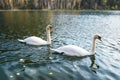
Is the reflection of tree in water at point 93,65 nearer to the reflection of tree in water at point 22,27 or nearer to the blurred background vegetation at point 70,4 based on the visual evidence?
the reflection of tree in water at point 22,27

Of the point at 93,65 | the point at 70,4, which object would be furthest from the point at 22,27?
the point at 70,4

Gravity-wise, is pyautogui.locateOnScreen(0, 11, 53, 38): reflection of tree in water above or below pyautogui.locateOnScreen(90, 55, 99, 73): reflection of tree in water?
below

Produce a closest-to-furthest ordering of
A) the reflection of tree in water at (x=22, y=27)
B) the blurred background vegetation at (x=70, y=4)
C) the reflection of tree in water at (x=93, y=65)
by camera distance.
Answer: the reflection of tree in water at (x=93, y=65)
the reflection of tree in water at (x=22, y=27)
the blurred background vegetation at (x=70, y=4)

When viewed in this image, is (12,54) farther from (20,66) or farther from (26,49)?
(20,66)

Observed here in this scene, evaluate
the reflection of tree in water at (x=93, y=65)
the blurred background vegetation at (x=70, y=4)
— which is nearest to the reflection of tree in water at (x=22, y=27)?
the reflection of tree in water at (x=93, y=65)

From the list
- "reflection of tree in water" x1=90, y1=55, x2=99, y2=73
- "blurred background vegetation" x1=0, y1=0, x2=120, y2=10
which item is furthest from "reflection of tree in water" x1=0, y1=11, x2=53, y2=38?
"blurred background vegetation" x1=0, y1=0, x2=120, y2=10

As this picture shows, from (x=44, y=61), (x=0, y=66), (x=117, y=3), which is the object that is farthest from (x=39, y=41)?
(x=117, y=3)

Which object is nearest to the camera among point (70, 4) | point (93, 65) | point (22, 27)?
point (93, 65)

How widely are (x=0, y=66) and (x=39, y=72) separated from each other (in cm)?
272

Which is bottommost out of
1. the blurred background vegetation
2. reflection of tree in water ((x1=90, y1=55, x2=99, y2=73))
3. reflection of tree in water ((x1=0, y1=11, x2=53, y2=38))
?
the blurred background vegetation

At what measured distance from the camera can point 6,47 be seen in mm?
18578

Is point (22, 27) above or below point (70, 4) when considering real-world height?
above

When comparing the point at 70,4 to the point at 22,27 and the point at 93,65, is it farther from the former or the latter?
the point at 93,65

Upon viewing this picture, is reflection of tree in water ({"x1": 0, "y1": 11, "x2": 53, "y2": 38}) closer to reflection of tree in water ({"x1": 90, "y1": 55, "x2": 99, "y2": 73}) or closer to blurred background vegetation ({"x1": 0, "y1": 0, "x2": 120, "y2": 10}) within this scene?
reflection of tree in water ({"x1": 90, "y1": 55, "x2": 99, "y2": 73})
